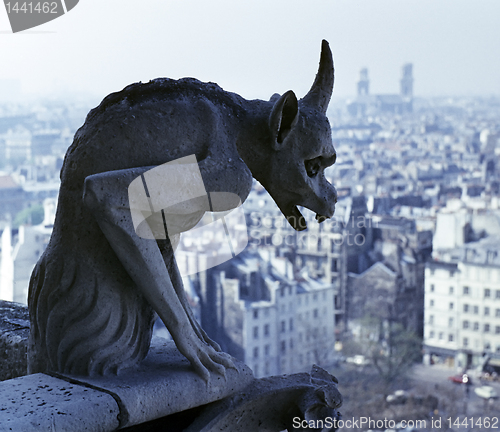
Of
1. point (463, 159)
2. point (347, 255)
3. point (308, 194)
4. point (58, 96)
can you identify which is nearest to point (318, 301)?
point (347, 255)

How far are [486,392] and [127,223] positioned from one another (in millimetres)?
13865

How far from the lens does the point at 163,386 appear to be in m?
1.12

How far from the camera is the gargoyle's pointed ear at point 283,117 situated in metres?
1.21

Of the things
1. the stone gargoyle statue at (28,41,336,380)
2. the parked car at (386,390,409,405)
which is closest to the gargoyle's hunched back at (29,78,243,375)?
the stone gargoyle statue at (28,41,336,380)

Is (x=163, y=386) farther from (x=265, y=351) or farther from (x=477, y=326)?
(x=477, y=326)

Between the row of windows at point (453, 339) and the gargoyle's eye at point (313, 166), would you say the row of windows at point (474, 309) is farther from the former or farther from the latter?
the gargoyle's eye at point (313, 166)

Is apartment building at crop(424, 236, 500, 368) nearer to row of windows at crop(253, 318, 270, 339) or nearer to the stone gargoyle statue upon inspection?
row of windows at crop(253, 318, 270, 339)

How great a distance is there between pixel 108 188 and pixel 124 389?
0.29m

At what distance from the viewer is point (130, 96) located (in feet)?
3.90

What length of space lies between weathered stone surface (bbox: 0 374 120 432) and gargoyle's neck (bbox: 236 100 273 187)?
0.45 m

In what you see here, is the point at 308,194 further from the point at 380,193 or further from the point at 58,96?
the point at 380,193

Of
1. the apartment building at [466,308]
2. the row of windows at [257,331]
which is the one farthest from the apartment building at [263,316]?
the apartment building at [466,308]

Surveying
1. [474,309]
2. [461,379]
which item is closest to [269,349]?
[461,379]

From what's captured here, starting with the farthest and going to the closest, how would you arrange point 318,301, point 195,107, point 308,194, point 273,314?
point 318,301, point 273,314, point 308,194, point 195,107
